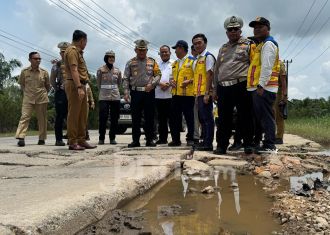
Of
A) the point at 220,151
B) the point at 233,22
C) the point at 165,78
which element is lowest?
the point at 220,151

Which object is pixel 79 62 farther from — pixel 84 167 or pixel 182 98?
pixel 84 167

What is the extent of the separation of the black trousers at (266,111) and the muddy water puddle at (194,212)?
1.63 meters

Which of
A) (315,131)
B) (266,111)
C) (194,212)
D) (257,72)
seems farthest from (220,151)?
(315,131)

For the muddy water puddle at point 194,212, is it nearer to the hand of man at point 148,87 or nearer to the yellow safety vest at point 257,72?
the yellow safety vest at point 257,72

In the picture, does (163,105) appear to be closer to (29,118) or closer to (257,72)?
(29,118)

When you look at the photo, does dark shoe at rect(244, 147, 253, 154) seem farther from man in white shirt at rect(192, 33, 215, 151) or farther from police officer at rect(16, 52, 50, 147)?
police officer at rect(16, 52, 50, 147)

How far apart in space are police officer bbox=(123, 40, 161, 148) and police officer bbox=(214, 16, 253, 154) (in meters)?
1.32

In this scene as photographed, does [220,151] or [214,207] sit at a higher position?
[220,151]

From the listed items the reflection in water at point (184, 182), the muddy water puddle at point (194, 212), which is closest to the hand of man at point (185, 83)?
the reflection in water at point (184, 182)

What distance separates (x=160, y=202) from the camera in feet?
9.16

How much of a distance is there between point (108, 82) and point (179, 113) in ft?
5.06

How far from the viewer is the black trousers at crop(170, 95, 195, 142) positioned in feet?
21.6

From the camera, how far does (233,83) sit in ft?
17.2

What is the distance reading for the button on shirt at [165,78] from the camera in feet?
23.4
